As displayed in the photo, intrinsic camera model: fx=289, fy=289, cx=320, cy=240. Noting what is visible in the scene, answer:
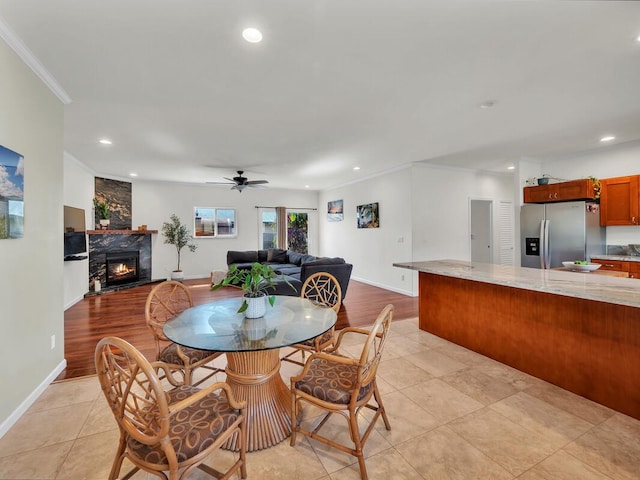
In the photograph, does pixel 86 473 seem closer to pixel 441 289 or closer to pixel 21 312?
pixel 21 312

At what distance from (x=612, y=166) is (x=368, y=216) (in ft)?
13.8

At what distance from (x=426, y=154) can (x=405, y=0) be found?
358cm

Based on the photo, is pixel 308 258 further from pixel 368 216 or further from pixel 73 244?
pixel 73 244

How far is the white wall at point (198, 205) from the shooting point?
7484 millimetres

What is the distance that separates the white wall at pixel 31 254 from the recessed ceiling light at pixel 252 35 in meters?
1.62

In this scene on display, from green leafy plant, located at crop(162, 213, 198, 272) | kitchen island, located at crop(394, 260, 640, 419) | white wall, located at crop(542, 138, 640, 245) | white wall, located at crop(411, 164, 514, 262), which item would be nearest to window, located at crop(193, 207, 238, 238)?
green leafy plant, located at crop(162, 213, 198, 272)

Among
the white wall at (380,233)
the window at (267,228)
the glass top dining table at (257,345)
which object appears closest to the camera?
the glass top dining table at (257,345)

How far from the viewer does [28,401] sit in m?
2.16

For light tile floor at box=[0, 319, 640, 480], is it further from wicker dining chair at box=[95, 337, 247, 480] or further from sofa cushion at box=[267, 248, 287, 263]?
sofa cushion at box=[267, 248, 287, 263]

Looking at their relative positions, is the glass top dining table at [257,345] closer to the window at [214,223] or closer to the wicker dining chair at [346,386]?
the wicker dining chair at [346,386]

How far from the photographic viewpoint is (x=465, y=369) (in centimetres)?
272

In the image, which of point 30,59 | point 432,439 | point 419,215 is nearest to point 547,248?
point 419,215

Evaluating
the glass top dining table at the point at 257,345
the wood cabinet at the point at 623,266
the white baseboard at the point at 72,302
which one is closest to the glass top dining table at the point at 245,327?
the glass top dining table at the point at 257,345

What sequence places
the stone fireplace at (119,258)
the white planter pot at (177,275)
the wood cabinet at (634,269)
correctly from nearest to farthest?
the wood cabinet at (634,269) → the stone fireplace at (119,258) → the white planter pot at (177,275)
